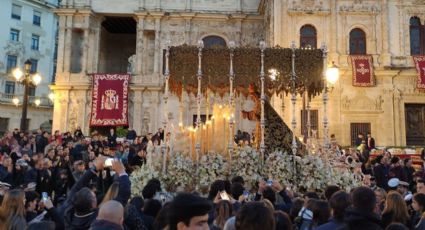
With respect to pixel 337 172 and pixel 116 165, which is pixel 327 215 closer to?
pixel 116 165

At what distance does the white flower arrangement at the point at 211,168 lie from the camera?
11.8 m

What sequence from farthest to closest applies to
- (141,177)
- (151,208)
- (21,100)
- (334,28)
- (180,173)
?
(21,100) → (334,28) → (180,173) → (141,177) → (151,208)

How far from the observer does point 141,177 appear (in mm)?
11367

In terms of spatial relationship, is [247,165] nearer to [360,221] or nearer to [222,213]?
[222,213]

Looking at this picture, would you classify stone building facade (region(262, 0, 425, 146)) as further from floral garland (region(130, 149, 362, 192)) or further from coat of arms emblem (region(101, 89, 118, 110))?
floral garland (region(130, 149, 362, 192))

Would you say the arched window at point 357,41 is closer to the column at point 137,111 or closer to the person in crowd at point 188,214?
the column at point 137,111

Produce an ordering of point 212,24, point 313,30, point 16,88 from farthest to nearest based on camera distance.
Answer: point 16,88 → point 212,24 → point 313,30

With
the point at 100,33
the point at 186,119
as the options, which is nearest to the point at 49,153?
the point at 186,119

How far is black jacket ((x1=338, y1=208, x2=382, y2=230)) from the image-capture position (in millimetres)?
4027

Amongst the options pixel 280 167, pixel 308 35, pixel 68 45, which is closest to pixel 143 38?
pixel 68 45

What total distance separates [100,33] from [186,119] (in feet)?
35.6

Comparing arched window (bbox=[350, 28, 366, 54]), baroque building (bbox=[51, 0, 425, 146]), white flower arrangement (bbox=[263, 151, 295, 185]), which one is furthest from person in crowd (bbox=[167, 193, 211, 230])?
arched window (bbox=[350, 28, 366, 54])

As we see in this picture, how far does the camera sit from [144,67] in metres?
32.4

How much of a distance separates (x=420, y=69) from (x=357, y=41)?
4140 millimetres
